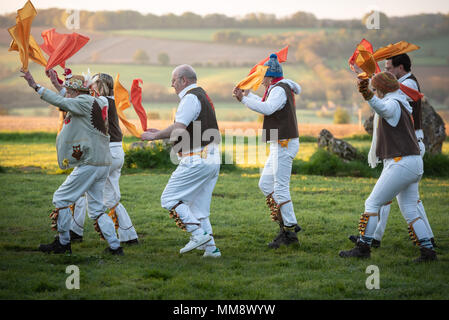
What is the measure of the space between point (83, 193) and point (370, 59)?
364cm

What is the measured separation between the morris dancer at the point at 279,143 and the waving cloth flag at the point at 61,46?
2160 millimetres

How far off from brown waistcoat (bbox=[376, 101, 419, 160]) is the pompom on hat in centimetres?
23

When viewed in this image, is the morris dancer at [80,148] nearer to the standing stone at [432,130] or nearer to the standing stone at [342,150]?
the standing stone at [342,150]

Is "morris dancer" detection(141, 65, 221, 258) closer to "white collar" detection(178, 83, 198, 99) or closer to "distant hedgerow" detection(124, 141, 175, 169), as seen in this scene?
"white collar" detection(178, 83, 198, 99)

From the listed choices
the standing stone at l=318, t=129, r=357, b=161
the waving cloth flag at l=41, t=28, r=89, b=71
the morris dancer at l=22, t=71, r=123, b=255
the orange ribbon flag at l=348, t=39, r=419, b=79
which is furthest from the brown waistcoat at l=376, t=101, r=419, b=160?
the standing stone at l=318, t=129, r=357, b=161

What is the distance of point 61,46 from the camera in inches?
254

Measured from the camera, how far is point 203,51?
44.1 meters

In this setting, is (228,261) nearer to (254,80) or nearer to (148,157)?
(254,80)

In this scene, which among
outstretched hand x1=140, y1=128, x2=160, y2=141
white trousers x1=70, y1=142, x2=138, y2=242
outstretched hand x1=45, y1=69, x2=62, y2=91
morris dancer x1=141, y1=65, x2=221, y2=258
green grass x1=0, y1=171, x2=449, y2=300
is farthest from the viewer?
white trousers x1=70, y1=142, x2=138, y2=242

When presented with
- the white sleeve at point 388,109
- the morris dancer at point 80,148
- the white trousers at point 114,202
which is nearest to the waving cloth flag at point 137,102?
the morris dancer at point 80,148

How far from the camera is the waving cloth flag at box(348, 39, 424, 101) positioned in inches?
237

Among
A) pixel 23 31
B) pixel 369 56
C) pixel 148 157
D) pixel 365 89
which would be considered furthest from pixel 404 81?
pixel 148 157
